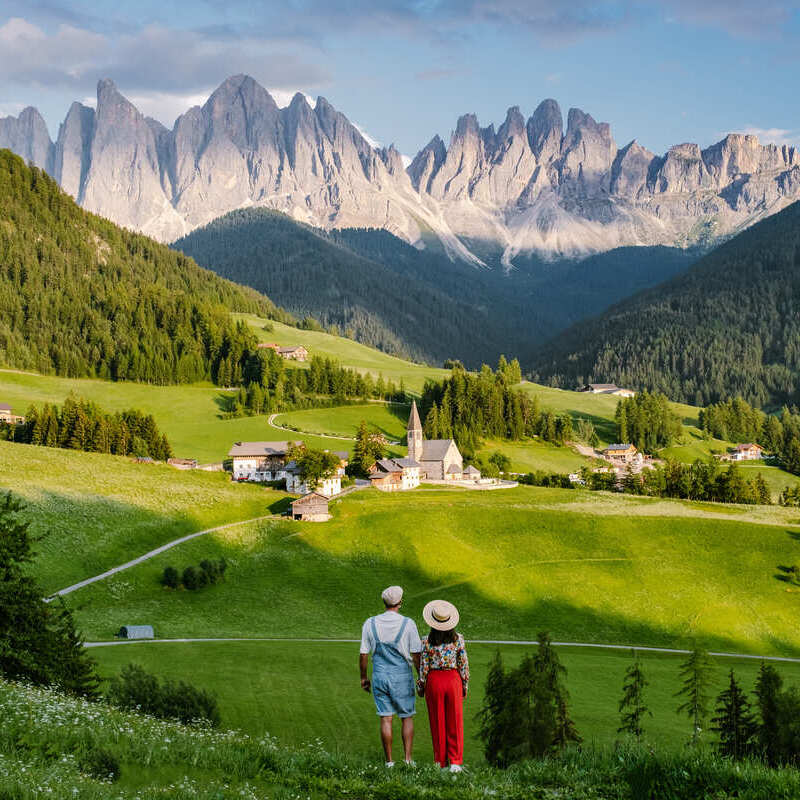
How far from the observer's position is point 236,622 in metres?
76.6

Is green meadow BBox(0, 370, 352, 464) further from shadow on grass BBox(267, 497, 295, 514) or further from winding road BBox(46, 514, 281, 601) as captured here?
winding road BBox(46, 514, 281, 601)

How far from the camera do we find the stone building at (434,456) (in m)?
145

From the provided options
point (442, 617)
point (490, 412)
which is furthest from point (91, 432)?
point (442, 617)

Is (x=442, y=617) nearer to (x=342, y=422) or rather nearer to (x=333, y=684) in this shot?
(x=333, y=684)

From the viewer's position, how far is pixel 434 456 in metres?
146

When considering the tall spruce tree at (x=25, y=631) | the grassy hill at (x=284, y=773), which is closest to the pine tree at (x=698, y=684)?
the grassy hill at (x=284, y=773)

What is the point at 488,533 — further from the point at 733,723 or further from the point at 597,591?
the point at 733,723

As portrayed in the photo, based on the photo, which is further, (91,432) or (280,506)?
(91,432)

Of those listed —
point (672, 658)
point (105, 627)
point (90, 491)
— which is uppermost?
point (90, 491)

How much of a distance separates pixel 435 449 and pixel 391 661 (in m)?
129

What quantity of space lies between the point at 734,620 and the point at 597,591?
1391cm

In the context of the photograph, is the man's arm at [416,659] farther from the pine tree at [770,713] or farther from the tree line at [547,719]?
the pine tree at [770,713]

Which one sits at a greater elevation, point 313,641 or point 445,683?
point 445,683

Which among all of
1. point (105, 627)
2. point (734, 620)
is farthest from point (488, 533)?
point (105, 627)
